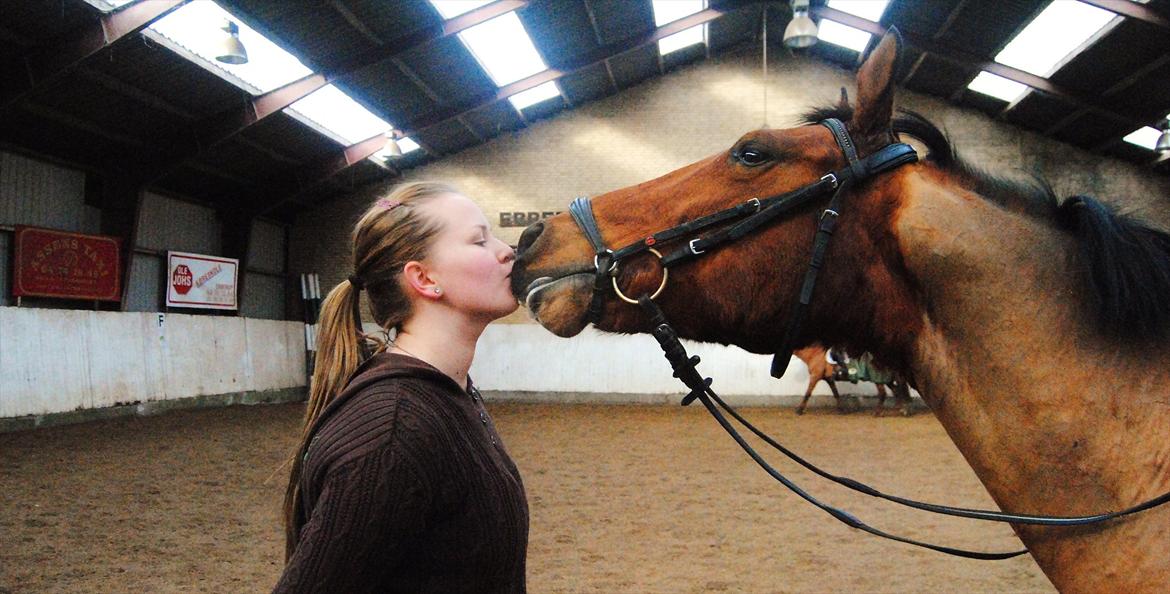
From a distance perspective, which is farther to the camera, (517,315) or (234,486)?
(517,315)

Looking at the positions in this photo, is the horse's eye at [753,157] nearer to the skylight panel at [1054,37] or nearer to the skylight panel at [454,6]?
the skylight panel at [454,6]

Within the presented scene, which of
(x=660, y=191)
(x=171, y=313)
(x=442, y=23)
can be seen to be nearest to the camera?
(x=660, y=191)

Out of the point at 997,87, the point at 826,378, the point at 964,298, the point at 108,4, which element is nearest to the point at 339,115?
the point at 108,4

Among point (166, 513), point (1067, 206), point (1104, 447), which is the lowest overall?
point (166, 513)

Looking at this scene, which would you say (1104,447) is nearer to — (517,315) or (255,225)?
(517,315)

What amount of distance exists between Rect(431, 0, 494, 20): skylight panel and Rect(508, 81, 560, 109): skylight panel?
3596mm

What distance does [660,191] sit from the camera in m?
1.74

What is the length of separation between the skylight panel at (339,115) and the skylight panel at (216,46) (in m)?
0.58

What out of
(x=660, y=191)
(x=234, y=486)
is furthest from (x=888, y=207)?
(x=234, y=486)

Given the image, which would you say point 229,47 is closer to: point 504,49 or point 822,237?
point 504,49

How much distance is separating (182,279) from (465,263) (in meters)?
13.2

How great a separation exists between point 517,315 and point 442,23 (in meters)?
6.72

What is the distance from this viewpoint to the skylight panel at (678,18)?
1269 cm

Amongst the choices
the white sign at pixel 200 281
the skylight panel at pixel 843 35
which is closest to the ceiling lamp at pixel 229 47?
the white sign at pixel 200 281
